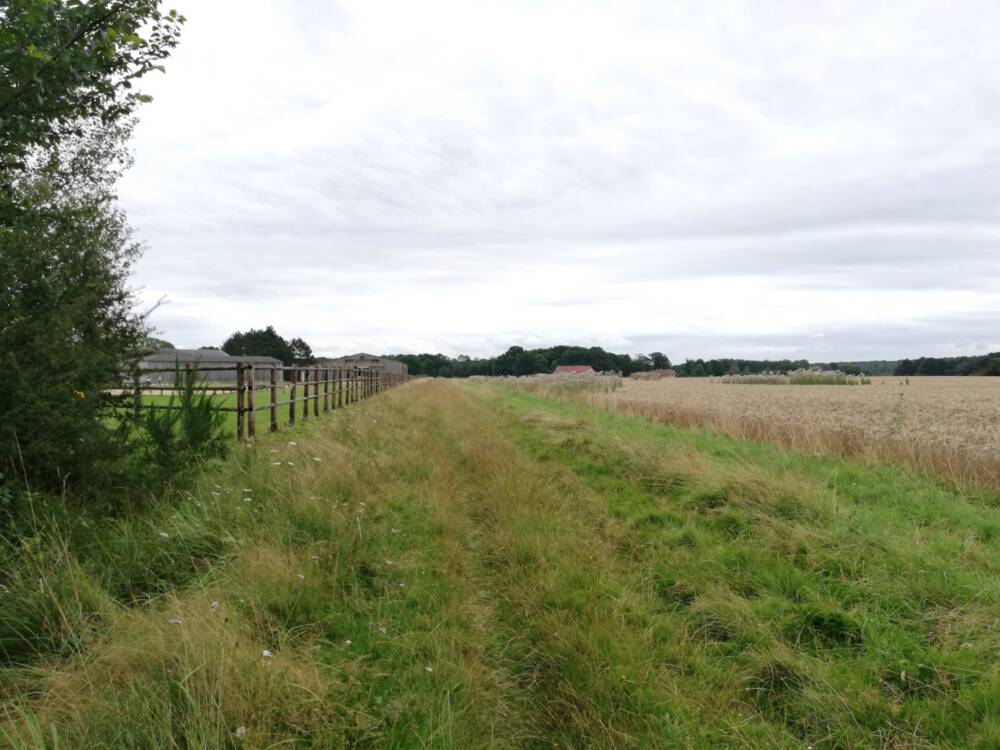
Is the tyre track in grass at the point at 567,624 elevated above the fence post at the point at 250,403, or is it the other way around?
the fence post at the point at 250,403

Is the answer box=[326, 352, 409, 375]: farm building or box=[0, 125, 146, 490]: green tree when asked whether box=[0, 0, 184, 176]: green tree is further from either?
box=[326, 352, 409, 375]: farm building

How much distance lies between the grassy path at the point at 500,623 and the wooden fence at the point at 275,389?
1.24 meters

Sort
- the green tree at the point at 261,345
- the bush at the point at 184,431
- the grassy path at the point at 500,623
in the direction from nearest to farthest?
1. the grassy path at the point at 500,623
2. the bush at the point at 184,431
3. the green tree at the point at 261,345

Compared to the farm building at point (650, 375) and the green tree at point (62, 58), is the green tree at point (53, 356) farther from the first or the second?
the farm building at point (650, 375)

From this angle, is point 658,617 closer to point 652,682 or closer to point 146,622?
point 652,682

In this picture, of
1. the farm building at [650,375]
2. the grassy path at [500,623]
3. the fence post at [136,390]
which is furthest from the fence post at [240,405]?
the farm building at [650,375]

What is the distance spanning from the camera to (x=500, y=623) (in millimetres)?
3988

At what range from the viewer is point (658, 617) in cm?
397

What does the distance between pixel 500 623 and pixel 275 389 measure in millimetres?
9537

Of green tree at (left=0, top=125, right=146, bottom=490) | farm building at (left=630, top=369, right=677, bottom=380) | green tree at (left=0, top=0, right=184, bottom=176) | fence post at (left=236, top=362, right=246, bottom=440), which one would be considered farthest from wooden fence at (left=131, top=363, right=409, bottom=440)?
farm building at (left=630, top=369, right=677, bottom=380)

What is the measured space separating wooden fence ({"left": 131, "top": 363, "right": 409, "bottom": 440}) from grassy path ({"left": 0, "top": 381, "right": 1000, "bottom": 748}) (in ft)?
4.08

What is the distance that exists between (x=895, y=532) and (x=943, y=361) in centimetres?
11120

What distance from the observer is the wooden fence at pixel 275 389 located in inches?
259

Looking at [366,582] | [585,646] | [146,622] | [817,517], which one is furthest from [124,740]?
[817,517]
